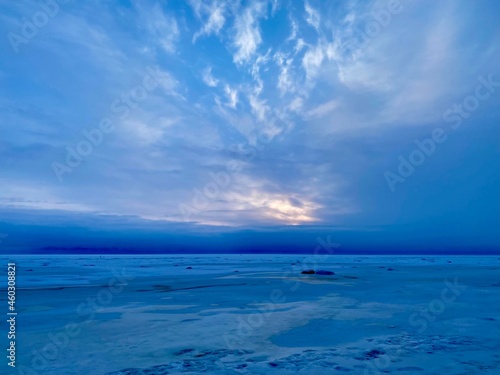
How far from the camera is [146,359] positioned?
7.46 meters

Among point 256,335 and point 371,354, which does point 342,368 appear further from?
point 256,335

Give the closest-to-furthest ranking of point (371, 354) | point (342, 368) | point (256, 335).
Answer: point (342, 368) < point (371, 354) < point (256, 335)

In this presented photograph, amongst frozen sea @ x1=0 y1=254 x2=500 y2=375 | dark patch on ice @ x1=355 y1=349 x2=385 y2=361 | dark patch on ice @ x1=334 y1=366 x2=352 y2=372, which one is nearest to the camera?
dark patch on ice @ x1=334 y1=366 x2=352 y2=372

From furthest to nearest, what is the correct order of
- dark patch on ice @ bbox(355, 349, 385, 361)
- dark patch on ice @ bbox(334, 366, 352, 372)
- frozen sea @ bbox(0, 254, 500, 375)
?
1. dark patch on ice @ bbox(355, 349, 385, 361)
2. frozen sea @ bbox(0, 254, 500, 375)
3. dark patch on ice @ bbox(334, 366, 352, 372)

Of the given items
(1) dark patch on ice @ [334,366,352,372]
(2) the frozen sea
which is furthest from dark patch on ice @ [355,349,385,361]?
(1) dark patch on ice @ [334,366,352,372]

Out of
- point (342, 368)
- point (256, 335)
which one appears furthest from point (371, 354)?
point (256, 335)

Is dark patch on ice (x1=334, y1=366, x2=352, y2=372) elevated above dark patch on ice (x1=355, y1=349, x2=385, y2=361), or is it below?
below

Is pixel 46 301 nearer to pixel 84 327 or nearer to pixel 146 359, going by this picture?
pixel 84 327

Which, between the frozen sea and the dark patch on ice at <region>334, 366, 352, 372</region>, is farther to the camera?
the frozen sea

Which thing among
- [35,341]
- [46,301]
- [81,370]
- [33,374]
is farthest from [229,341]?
[46,301]

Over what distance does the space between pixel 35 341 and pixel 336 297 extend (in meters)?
13.3

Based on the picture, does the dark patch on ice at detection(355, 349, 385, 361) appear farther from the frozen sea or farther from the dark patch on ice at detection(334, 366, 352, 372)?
the dark patch on ice at detection(334, 366, 352, 372)

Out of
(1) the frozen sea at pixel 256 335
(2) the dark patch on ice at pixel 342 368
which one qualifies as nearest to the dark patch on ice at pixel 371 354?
(1) the frozen sea at pixel 256 335

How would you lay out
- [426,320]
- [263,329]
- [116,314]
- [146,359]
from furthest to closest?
[116,314]
[426,320]
[263,329]
[146,359]
